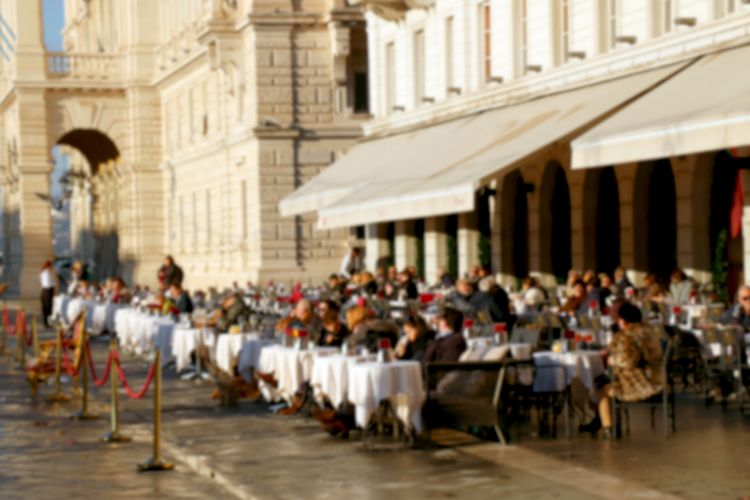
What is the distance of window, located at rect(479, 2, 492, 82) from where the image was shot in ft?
126

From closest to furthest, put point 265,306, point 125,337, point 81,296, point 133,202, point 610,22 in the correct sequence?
point 610,22 → point 125,337 → point 265,306 → point 81,296 → point 133,202

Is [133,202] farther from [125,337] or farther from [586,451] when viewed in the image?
[586,451]

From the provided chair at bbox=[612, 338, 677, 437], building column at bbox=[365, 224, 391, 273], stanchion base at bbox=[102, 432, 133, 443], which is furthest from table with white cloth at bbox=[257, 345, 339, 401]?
building column at bbox=[365, 224, 391, 273]

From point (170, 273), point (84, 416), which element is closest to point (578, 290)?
point (84, 416)

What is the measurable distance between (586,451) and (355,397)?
2.22m

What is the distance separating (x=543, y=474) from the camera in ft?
50.3

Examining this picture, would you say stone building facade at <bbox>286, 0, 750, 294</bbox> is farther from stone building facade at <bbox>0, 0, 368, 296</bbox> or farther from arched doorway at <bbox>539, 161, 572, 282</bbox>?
stone building facade at <bbox>0, 0, 368, 296</bbox>

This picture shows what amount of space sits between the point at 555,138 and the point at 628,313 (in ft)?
35.1

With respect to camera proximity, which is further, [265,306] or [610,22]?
[265,306]

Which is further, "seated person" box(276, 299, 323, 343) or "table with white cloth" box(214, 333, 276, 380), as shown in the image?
"table with white cloth" box(214, 333, 276, 380)

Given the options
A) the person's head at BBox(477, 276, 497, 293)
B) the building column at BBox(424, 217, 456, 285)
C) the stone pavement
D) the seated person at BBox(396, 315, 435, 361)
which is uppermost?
the building column at BBox(424, 217, 456, 285)

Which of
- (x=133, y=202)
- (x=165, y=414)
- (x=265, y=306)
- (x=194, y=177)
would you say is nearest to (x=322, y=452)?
(x=165, y=414)

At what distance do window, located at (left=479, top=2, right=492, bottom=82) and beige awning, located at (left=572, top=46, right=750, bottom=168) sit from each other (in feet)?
36.5

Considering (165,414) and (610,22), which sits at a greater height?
(610,22)
